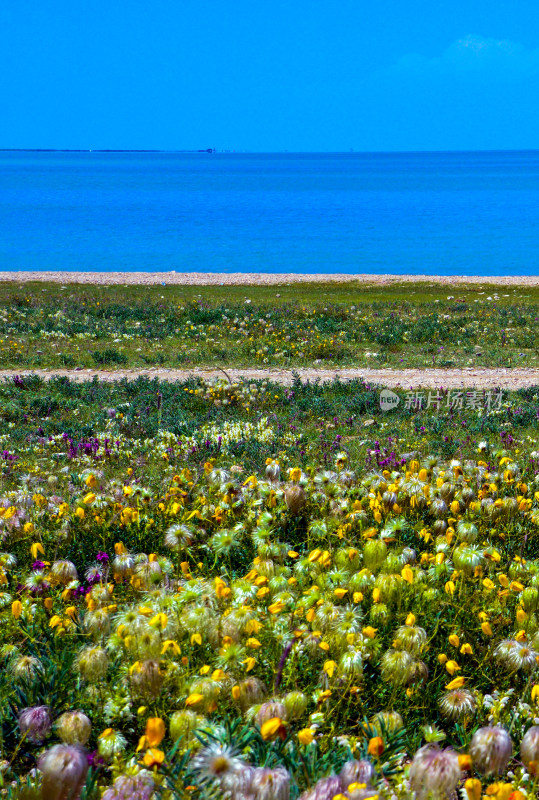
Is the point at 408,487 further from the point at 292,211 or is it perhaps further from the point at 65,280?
the point at 292,211

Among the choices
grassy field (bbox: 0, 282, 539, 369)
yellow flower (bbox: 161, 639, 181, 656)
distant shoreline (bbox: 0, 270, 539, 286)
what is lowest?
yellow flower (bbox: 161, 639, 181, 656)

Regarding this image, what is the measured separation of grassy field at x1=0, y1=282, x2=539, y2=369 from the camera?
20969 mm

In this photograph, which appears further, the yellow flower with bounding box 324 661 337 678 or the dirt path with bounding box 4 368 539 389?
the dirt path with bounding box 4 368 539 389

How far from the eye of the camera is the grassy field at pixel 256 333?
20969 mm

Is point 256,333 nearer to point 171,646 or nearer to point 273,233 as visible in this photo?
point 171,646

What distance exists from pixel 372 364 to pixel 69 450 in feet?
36.7

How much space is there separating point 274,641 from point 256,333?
20.4 meters

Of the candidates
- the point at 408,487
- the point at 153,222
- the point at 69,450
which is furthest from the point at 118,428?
the point at 153,222

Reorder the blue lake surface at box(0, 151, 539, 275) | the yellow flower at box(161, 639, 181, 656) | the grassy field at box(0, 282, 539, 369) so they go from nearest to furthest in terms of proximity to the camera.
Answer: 1. the yellow flower at box(161, 639, 181, 656)
2. the grassy field at box(0, 282, 539, 369)
3. the blue lake surface at box(0, 151, 539, 275)

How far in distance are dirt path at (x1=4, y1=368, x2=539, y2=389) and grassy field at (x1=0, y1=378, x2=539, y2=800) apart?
905 cm

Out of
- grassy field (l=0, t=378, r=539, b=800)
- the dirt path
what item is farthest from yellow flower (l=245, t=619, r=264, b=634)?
the dirt path

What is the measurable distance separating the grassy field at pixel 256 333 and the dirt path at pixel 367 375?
0.74m

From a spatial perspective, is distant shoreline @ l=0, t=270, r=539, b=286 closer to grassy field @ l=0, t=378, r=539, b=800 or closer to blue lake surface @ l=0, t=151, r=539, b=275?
blue lake surface @ l=0, t=151, r=539, b=275

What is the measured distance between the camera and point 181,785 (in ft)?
10.3
